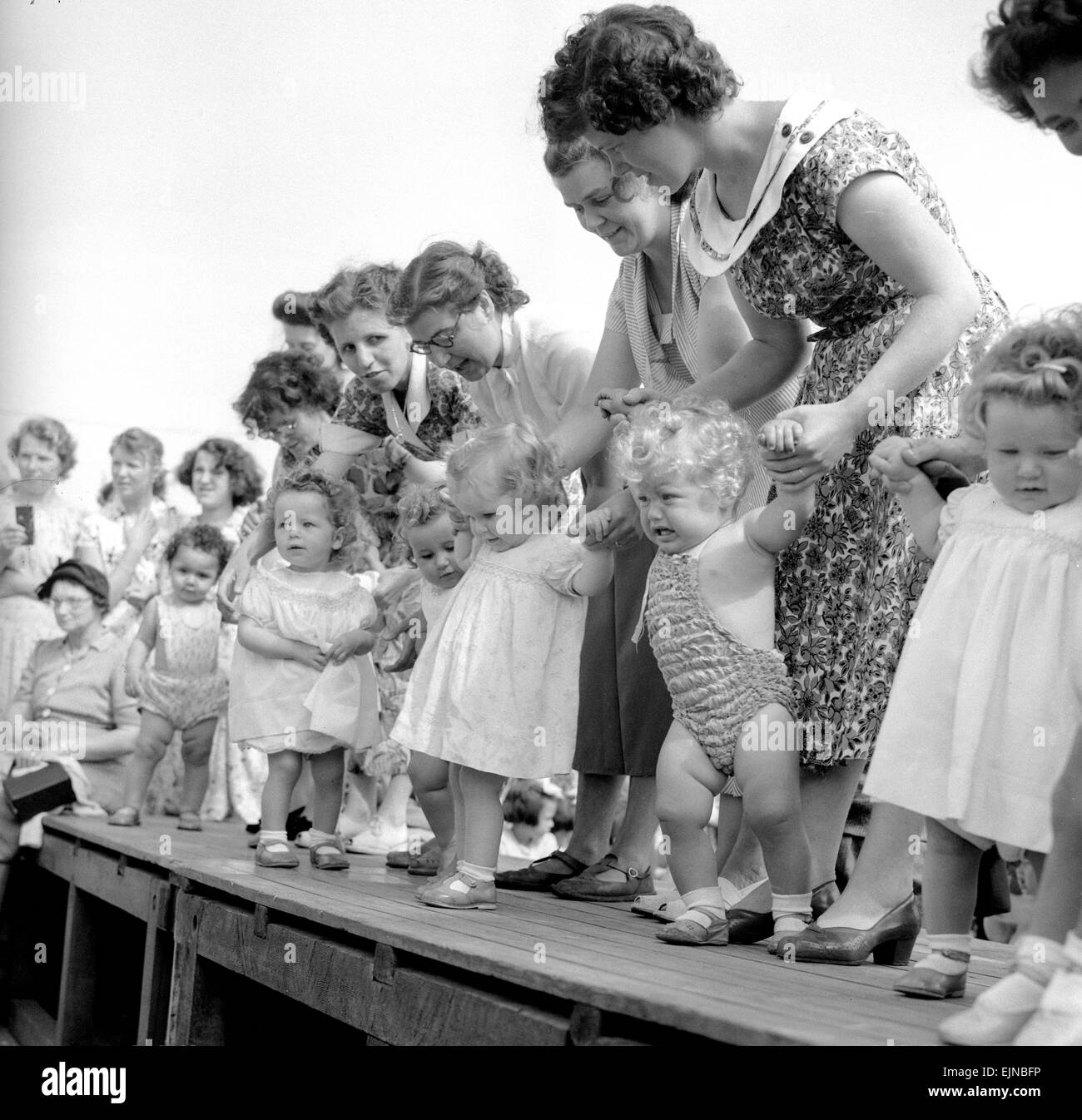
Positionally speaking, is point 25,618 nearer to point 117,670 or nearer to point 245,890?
point 117,670

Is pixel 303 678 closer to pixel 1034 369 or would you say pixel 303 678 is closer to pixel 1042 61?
pixel 1034 369

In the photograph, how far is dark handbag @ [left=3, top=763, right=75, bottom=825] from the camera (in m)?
5.40

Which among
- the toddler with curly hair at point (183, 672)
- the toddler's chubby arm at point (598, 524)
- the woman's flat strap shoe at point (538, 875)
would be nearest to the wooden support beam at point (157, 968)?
the woman's flat strap shoe at point (538, 875)

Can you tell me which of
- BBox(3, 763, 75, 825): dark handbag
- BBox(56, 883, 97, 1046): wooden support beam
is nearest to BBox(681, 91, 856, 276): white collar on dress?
BBox(56, 883, 97, 1046): wooden support beam

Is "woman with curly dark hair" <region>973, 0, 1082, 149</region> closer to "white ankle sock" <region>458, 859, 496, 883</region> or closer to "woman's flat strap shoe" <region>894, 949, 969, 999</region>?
"woman's flat strap shoe" <region>894, 949, 969, 999</region>

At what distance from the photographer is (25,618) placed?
20.6 ft

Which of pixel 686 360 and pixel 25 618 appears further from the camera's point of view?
pixel 25 618

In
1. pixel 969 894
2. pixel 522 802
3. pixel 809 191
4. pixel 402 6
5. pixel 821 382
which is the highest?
pixel 402 6

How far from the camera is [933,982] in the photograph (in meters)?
1.94

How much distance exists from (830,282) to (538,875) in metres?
1.60

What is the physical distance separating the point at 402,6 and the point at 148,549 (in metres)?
3.95

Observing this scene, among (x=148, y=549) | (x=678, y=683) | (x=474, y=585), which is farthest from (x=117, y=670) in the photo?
(x=678, y=683)

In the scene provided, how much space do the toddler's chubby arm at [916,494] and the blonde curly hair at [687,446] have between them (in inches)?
17.7
